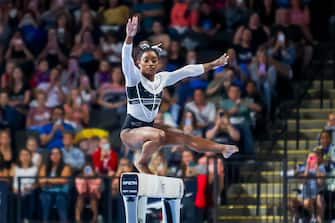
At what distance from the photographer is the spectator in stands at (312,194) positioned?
21422 millimetres

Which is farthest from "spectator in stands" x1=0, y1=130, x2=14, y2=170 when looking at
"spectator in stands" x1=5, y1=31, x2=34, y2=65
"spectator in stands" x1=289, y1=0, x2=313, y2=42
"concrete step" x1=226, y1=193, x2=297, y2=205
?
"spectator in stands" x1=289, y1=0, x2=313, y2=42

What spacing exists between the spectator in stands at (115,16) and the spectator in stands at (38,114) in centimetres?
214

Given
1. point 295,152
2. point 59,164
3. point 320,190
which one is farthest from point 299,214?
point 59,164

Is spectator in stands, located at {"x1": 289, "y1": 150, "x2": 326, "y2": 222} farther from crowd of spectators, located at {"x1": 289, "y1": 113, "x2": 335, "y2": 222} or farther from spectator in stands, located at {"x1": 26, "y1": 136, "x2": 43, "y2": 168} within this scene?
spectator in stands, located at {"x1": 26, "y1": 136, "x2": 43, "y2": 168}

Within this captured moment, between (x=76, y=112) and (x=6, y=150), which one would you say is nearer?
(x=6, y=150)

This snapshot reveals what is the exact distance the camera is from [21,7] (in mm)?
27453

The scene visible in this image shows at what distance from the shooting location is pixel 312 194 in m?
21.5

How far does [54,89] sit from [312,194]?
18.0 feet

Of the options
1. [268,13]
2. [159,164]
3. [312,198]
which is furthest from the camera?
[268,13]

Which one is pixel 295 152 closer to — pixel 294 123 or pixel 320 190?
pixel 294 123

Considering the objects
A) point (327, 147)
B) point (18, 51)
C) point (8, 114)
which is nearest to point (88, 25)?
point (18, 51)

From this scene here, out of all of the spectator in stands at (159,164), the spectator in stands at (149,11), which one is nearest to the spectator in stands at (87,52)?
the spectator in stands at (149,11)

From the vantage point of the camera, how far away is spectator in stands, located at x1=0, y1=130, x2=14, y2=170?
23.5 metres

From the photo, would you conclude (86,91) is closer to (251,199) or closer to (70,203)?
(70,203)
